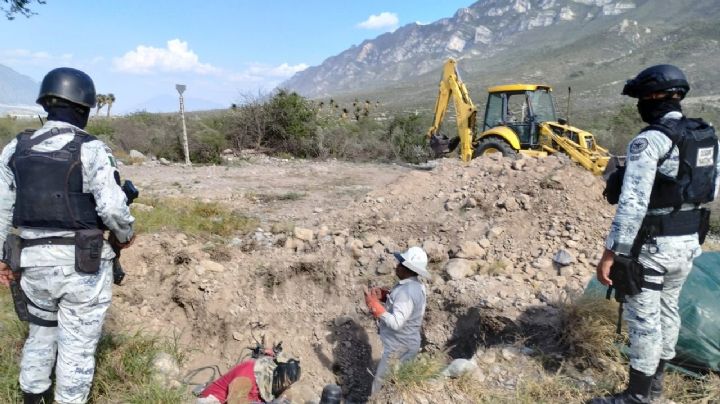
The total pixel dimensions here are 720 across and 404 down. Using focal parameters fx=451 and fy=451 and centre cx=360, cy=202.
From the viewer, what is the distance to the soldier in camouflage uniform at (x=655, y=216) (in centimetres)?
213

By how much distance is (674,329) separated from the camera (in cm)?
241

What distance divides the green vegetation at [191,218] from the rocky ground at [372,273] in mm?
254

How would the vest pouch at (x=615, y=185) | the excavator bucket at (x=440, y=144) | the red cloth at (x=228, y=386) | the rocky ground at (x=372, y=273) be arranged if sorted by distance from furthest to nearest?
the excavator bucket at (x=440, y=144)
the rocky ground at (x=372, y=273)
the red cloth at (x=228, y=386)
the vest pouch at (x=615, y=185)

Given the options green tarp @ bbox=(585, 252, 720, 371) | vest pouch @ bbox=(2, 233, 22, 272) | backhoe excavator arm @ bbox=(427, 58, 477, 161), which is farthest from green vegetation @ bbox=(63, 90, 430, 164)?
vest pouch @ bbox=(2, 233, 22, 272)

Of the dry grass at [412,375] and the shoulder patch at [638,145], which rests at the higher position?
the shoulder patch at [638,145]

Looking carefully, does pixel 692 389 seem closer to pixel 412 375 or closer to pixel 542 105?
Result: pixel 412 375

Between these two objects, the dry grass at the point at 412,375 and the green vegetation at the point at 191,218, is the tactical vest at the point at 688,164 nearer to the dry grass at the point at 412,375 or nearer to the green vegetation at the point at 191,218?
the dry grass at the point at 412,375

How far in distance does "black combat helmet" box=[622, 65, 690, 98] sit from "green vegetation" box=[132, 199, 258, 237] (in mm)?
4656

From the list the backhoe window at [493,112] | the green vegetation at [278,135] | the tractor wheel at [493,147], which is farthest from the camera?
the green vegetation at [278,135]

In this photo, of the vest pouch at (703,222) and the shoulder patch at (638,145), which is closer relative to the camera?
the shoulder patch at (638,145)

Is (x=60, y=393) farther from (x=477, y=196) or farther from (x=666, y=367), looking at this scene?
(x=477, y=196)

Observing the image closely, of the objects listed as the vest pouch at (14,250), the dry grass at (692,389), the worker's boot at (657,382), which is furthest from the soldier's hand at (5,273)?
the dry grass at (692,389)

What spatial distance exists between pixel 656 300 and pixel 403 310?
4.65 ft

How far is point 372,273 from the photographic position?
467cm
